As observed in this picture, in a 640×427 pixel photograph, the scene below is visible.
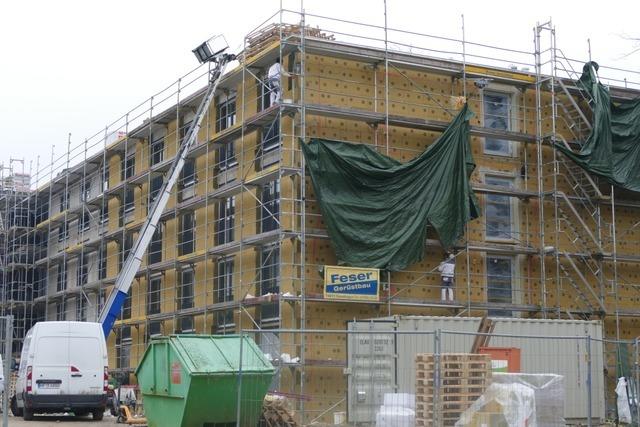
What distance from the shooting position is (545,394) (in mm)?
16453

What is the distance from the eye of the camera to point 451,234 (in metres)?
26.3

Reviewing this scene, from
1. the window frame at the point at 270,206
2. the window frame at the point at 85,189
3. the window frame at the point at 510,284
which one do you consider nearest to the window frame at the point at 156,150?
the window frame at the point at 85,189

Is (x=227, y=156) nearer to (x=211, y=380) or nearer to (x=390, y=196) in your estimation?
(x=390, y=196)

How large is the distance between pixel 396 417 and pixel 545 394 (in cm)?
269

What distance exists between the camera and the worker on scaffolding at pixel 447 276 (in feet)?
87.1

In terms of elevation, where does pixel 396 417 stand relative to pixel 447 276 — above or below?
below

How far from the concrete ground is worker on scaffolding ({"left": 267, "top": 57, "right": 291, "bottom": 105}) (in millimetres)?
9320

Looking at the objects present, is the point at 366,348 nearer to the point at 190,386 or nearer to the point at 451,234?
the point at 190,386

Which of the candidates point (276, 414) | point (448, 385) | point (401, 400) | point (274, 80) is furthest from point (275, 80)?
point (448, 385)

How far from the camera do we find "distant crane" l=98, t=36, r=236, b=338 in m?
28.4

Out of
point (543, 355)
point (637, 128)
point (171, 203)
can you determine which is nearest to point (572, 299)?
point (637, 128)

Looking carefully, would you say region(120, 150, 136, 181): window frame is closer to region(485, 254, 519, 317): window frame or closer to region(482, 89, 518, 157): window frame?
region(482, 89, 518, 157): window frame

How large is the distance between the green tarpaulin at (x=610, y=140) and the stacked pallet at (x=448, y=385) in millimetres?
13092

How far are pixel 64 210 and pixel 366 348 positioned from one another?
27.2 metres
